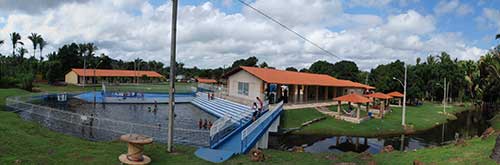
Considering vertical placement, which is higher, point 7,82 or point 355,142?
point 7,82

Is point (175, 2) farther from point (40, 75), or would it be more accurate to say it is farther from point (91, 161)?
point (40, 75)

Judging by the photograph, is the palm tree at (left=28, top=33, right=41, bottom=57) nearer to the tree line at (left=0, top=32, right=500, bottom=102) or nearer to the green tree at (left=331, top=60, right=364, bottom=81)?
the tree line at (left=0, top=32, right=500, bottom=102)

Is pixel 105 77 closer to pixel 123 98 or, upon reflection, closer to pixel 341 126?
pixel 123 98

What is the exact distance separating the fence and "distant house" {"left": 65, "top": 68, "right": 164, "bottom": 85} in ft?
140

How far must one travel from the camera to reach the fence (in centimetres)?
1482

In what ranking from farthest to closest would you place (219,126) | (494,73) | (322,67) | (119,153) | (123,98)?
1. (322,67)
2. (494,73)
3. (123,98)
4. (219,126)
5. (119,153)

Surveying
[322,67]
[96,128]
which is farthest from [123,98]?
[322,67]

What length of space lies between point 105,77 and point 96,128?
60263mm

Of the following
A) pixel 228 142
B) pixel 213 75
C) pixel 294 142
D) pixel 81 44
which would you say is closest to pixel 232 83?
pixel 294 142

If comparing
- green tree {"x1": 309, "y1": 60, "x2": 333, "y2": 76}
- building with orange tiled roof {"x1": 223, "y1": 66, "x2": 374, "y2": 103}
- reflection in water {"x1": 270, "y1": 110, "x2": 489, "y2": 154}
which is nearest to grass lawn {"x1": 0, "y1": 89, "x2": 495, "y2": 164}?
reflection in water {"x1": 270, "y1": 110, "x2": 489, "y2": 154}

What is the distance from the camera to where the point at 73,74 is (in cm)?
6525

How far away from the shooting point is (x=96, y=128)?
18188 mm

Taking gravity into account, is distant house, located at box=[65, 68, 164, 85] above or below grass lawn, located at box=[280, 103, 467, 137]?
above

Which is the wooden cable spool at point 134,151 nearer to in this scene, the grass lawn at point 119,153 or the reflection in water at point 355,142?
the grass lawn at point 119,153
